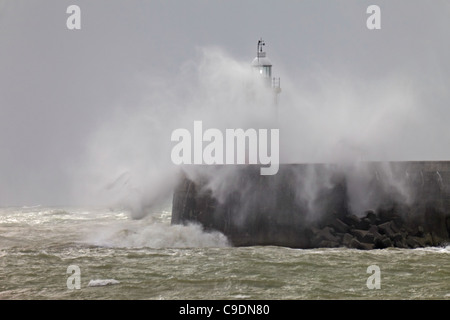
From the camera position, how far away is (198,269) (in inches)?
533

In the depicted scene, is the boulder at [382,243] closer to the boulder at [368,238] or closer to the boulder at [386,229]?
the boulder at [368,238]

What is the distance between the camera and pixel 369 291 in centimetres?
1152

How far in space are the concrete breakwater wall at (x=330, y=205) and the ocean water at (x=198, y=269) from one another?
516 millimetres

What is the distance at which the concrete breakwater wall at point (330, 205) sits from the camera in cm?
1645

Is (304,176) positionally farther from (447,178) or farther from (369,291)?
(369,291)

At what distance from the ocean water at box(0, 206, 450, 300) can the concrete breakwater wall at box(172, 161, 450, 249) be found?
1.69 ft

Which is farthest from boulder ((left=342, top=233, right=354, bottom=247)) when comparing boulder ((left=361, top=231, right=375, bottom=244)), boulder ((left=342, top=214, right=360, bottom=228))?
boulder ((left=342, top=214, right=360, bottom=228))

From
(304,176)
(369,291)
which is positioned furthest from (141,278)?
(304,176)

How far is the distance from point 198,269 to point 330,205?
182 inches

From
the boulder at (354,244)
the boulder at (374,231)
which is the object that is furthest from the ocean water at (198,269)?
the boulder at (374,231)

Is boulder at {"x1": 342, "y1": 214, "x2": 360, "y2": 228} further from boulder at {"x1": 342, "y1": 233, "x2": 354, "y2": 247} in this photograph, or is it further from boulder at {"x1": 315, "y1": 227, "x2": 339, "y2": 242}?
boulder at {"x1": 315, "y1": 227, "x2": 339, "y2": 242}
